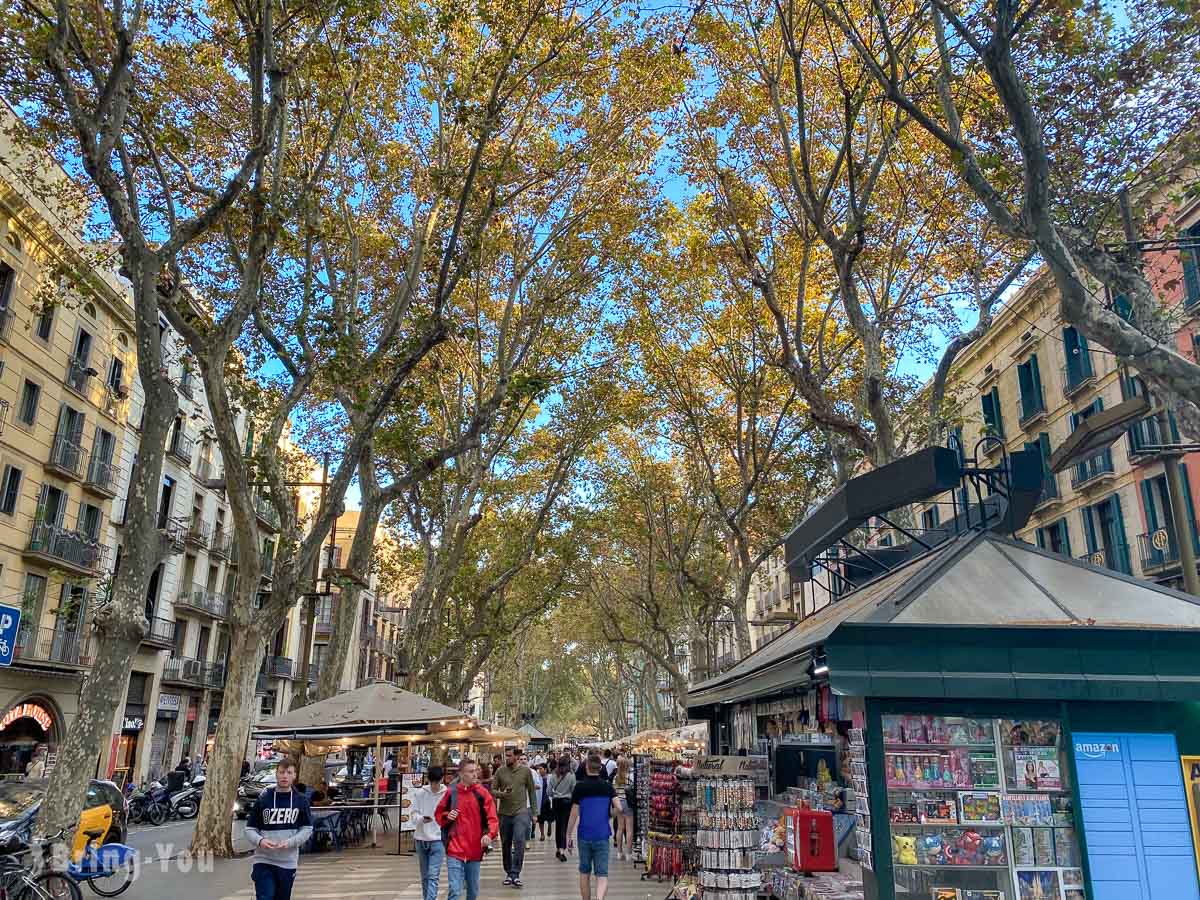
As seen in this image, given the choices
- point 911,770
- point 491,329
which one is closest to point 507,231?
point 491,329

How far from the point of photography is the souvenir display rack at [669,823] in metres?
11.6

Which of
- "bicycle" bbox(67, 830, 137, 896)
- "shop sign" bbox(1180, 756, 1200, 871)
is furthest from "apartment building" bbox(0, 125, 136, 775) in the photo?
"shop sign" bbox(1180, 756, 1200, 871)

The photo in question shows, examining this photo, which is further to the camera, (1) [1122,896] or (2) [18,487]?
(2) [18,487]

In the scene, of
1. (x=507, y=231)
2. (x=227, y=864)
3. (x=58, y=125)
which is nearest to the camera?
(x=58, y=125)

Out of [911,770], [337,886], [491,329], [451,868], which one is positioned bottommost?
[337,886]

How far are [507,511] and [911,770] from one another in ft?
83.5

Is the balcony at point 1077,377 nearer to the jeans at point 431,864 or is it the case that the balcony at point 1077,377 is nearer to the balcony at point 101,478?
the jeans at point 431,864

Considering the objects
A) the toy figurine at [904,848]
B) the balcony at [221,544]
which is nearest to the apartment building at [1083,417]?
the toy figurine at [904,848]

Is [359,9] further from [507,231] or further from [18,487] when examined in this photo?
[18,487]

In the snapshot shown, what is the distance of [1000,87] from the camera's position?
6.94m

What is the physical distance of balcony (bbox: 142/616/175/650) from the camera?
27656mm

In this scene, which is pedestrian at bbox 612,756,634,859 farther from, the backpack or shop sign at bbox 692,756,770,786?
A: the backpack

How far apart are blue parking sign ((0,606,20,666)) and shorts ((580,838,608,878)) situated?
234 inches

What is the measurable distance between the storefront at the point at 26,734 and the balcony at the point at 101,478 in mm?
5811
